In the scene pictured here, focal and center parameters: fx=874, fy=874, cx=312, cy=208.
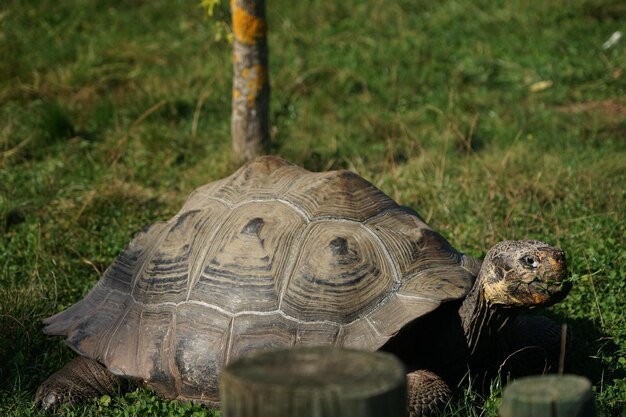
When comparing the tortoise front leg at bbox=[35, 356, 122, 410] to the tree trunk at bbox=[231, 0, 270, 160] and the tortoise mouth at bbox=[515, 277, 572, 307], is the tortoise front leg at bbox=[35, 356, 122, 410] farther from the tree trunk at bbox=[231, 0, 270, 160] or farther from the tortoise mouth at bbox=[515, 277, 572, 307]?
the tree trunk at bbox=[231, 0, 270, 160]

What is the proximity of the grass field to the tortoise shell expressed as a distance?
262mm

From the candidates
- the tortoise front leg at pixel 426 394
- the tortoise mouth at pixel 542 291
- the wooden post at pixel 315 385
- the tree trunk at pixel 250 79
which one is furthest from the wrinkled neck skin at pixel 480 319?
the tree trunk at pixel 250 79

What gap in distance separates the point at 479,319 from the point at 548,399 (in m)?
1.69

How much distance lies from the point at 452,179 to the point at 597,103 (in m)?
2.28

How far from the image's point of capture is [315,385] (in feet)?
6.29

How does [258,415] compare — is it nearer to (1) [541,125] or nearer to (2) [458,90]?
(1) [541,125]

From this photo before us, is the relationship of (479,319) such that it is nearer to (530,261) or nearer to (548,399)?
(530,261)

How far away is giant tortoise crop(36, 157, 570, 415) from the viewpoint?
3697 mm

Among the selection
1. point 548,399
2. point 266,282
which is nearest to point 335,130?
point 266,282

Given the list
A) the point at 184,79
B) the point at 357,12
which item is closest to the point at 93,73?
the point at 184,79

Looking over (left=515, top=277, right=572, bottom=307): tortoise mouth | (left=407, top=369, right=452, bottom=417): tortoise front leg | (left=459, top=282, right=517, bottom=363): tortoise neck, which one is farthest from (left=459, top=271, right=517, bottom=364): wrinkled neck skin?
(left=407, top=369, right=452, bottom=417): tortoise front leg

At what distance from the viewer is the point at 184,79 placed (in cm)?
831

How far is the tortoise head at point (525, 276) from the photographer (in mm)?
3615

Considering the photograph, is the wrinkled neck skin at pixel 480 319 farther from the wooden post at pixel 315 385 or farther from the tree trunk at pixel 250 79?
the tree trunk at pixel 250 79
